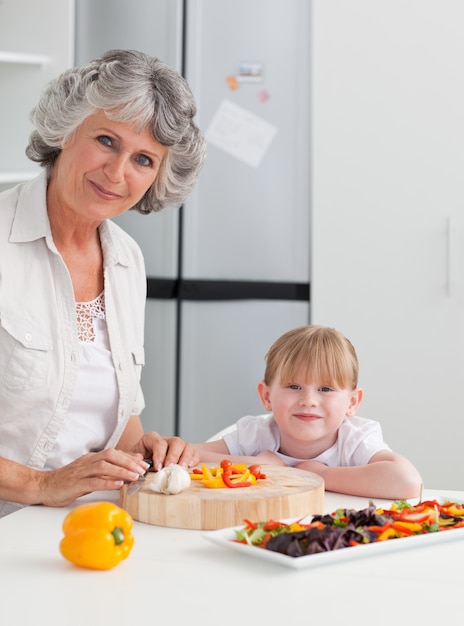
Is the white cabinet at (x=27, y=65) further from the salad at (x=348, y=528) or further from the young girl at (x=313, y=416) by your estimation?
the salad at (x=348, y=528)

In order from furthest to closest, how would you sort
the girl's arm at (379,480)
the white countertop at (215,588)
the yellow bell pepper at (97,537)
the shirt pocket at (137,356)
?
the shirt pocket at (137,356)
the girl's arm at (379,480)
the yellow bell pepper at (97,537)
the white countertop at (215,588)

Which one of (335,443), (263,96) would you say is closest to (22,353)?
(335,443)

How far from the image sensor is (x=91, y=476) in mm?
1578

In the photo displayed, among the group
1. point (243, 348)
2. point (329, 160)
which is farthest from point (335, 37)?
point (243, 348)

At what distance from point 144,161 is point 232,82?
167cm

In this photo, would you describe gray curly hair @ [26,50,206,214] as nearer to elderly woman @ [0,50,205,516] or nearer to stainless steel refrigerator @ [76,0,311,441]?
elderly woman @ [0,50,205,516]

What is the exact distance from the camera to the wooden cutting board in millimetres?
1444

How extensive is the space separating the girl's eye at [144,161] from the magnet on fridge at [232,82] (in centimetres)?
166

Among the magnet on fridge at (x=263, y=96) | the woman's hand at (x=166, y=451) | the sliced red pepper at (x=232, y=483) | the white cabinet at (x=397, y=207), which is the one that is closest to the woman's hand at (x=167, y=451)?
the woman's hand at (x=166, y=451)

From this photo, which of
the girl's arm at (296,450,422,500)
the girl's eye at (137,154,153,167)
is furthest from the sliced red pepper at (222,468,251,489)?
the girl's eye at (137,154,153,167)

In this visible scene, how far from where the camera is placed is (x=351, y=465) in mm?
1866

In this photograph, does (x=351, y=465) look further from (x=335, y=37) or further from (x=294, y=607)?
(x=335, y=37)

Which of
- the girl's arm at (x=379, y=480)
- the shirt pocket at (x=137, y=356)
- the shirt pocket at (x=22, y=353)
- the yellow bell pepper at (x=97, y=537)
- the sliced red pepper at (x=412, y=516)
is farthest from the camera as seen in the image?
the shirt pocket at (x=137, y=356)

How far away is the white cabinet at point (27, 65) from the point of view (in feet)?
11.0
